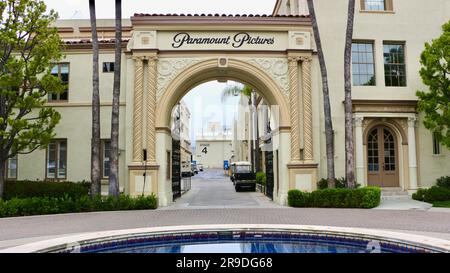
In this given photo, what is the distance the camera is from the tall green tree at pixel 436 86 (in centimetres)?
1616

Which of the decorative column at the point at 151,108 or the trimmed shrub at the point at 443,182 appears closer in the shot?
the decorative column at the point at 151,108

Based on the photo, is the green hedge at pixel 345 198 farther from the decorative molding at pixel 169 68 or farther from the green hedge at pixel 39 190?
the green hedge at pixel 39 190

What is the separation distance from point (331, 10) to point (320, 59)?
393 centimetres

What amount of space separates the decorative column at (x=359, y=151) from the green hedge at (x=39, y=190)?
481 inches

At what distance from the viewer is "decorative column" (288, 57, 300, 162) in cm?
1666

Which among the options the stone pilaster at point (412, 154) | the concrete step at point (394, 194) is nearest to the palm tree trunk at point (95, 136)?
the concrete step at point (394, 194)

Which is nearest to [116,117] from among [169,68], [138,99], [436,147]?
[138,99]

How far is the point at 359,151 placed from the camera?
57.6 feet

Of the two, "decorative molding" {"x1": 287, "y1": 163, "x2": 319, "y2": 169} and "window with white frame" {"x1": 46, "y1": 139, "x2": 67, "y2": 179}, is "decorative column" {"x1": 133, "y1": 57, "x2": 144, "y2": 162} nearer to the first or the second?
"window with white frame" {"x1": 46, "y1": 139, "x2": 67, "y2": 179}

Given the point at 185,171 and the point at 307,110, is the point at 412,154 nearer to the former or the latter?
the point at 307,110

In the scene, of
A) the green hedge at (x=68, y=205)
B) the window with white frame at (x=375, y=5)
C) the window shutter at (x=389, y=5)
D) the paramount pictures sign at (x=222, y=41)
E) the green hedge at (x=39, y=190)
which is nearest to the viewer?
the green hedge at (x=68, y=205)

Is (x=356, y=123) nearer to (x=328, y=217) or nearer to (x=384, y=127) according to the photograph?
(x=384, y=127)

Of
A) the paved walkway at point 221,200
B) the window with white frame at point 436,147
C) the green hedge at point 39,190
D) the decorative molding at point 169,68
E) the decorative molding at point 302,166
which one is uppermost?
the decorative molding at point 169,68

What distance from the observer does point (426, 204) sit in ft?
50.4
